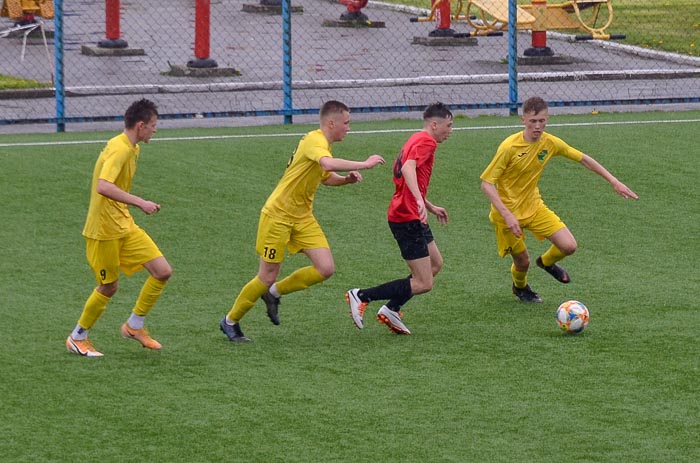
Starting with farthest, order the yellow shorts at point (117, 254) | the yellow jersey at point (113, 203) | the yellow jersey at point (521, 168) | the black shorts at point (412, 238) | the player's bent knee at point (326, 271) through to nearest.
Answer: the yellow jersey at point (521, 168), the black shorts at point (412, 238), the player's bent knee at point (326, 271), the yellow shorts at point (117, 254), the yellow jersey at point (113, 203)

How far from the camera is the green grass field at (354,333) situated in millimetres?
6680

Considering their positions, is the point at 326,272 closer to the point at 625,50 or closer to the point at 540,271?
the point at 540,271

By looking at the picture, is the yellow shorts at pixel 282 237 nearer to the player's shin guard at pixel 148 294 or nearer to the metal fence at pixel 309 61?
the player's shin guard at pixel 148 294

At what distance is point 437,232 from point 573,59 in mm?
10522

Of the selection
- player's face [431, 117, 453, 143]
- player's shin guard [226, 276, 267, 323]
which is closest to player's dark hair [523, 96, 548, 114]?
player's face [431, 117, 453, 143]

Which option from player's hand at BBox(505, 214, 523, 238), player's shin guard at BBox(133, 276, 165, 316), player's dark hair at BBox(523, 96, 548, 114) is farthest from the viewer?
player's dark hair at BBox(523, 96, 548, 114)

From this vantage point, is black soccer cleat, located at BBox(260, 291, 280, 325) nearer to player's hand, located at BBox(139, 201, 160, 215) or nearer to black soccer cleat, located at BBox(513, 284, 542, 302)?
player's hand, located at BBox(139, 201, 160, 215)

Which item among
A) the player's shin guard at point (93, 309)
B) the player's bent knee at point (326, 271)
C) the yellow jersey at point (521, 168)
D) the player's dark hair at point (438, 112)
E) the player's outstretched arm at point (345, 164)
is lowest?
the player's shin guard at point (93, 309)

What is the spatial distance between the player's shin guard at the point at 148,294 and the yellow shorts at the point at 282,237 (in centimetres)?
72

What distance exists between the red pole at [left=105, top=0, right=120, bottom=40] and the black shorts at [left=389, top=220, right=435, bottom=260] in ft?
45.5

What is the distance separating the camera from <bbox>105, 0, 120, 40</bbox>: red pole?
2145 cm

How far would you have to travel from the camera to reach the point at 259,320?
30.3 feet

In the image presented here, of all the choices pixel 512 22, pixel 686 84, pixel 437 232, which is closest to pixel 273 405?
pixel 437 232

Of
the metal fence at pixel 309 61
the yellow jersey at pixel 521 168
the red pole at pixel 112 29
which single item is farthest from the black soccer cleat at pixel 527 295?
the red pole at pixel 112 29
